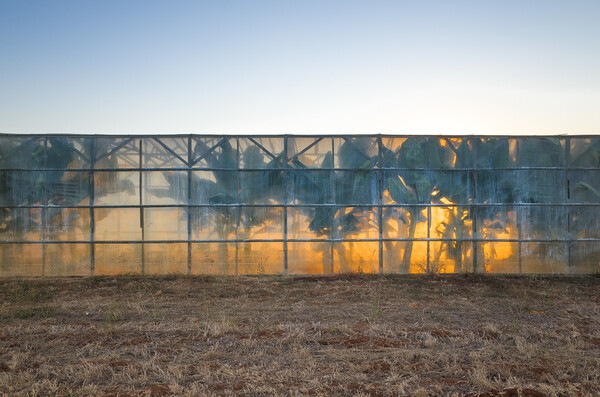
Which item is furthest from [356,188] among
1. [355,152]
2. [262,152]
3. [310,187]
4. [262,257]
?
[262,257]

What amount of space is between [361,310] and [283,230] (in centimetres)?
437

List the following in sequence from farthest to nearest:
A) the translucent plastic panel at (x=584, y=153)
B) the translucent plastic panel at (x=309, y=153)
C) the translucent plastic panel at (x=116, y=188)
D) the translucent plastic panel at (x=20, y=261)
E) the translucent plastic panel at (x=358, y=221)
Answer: the translucent plastic panel at (x=584, y=153), the translucent plastic panel at (x=309, y=153), the translucent plastic panel at (x=358, y=221), the translucent plastic panel at (x=116, y=188), the translucent plastic panel at (x=20, y=261)

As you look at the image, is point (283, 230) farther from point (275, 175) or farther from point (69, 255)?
point (69, 255)

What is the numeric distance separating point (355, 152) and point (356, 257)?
289 centimetres

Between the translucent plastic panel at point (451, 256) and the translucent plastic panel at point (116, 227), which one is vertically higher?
the translucent plastic panel at point (116, 227)

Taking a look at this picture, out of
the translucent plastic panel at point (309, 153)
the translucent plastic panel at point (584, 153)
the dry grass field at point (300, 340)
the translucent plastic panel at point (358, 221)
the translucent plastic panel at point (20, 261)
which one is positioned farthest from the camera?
the translucent plastic panel at point (584, 153)

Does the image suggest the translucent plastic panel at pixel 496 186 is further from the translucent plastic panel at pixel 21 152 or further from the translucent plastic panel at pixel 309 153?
the translucent plastic panel at pixel 21 152

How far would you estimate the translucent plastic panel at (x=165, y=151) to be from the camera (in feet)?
39.6

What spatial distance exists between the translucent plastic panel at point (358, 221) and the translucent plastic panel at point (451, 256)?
5.44 ft

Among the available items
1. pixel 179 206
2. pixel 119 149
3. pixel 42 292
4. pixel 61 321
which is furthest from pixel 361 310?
pixel 119 149

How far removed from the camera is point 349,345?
19.9 ft

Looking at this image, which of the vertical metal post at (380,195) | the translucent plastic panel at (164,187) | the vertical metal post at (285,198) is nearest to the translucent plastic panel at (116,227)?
the translucent plastic panel at (164,187)

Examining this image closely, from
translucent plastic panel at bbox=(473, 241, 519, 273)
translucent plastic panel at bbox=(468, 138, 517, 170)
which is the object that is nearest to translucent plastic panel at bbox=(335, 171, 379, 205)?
translucent plastic panel at bbox=(468, 138, 517, 170)

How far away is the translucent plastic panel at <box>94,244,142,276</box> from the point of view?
11.8 m
